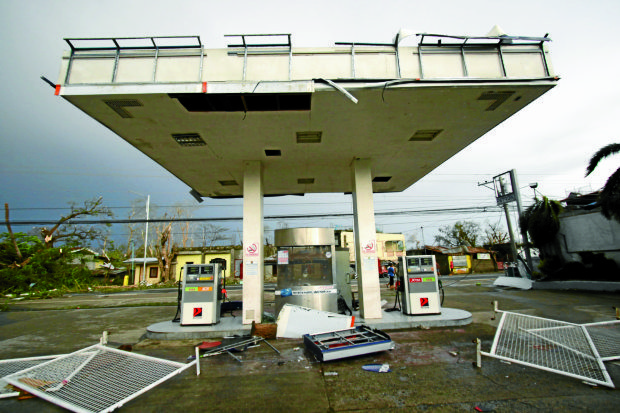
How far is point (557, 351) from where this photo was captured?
15.2 ft

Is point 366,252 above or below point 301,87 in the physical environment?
below

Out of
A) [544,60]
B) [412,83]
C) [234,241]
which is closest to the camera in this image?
[412,83]

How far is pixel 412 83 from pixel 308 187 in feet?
21.8

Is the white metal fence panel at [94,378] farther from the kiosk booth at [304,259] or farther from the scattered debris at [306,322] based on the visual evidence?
the kiosk booth at [304,259]

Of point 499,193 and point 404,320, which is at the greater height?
point 499,193

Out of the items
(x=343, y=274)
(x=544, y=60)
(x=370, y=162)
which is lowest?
(x=343, y=274)

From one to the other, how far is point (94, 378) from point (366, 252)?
20.0 feet

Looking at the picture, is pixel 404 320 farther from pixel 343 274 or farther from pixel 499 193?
pixel 499 193

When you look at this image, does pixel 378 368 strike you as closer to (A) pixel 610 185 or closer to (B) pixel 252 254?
(B) pixel 252 254

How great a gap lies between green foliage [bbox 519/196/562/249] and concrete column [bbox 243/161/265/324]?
18153 mm

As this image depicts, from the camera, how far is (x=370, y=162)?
344 inches

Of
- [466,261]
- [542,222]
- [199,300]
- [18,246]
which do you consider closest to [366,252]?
[199,300]

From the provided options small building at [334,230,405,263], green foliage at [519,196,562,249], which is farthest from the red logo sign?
small building at [334,230,405,263]

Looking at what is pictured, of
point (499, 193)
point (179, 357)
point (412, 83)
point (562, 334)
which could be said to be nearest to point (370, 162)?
point (412, 83)
